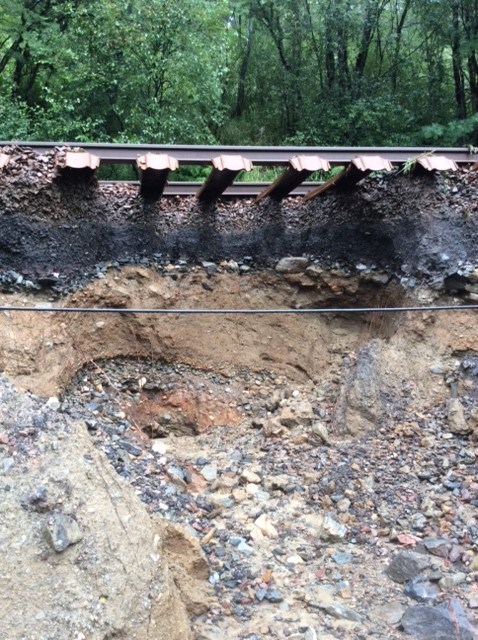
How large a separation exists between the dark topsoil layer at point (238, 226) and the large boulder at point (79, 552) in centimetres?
209

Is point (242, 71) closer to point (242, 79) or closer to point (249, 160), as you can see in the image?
point (242, 79)

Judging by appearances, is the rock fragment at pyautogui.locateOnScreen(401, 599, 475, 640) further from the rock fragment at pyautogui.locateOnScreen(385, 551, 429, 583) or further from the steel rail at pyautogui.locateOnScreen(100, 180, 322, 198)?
the steel rail at pyautogui.locateOnScreen(100, 180, 322, 198)

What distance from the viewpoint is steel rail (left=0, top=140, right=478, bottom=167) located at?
217 inches

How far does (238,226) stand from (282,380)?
1.77 metres

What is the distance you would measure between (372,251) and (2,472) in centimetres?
432

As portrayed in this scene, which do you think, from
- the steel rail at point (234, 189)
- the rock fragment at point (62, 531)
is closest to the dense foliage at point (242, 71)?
the steel rail at point (234, 189)

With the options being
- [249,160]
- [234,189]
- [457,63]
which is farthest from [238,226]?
[457,63]

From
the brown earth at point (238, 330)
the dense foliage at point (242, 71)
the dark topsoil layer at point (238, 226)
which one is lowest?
the brown earth at point (238, 330)

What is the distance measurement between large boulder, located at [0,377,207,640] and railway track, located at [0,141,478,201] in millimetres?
2452

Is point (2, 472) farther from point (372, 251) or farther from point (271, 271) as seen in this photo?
point (372, 251)

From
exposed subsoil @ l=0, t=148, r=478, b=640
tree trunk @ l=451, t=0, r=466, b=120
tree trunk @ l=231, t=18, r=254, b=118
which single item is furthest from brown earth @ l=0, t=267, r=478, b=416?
tree trunk @ l=231, t=18, r=254, b=118

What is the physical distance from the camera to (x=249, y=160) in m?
5.42

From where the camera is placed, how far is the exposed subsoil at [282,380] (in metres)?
3.98

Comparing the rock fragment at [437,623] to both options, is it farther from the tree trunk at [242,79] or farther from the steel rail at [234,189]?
the tree trunk at [242,79]
